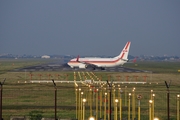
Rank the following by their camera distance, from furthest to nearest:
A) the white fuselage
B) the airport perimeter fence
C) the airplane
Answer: the white fuselage
the airplane
the airport perimeter fence

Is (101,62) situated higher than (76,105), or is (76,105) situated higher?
(101,62)

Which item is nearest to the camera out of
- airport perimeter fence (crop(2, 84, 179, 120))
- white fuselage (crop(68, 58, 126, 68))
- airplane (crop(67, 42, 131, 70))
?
airport perimeter fence (crop(2, 84, 179, 120))

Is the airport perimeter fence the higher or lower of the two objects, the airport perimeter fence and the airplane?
the lower

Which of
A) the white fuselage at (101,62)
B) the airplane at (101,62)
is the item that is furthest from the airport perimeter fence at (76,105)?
the white fuselage at (101,62)

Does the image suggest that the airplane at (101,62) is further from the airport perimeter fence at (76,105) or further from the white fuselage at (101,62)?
the airport perimeter fence at (76,105)

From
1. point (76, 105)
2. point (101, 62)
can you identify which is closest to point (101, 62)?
point (101, 62)

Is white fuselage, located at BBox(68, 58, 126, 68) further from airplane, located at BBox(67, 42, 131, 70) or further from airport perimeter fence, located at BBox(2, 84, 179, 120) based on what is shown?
airport perimeter fence, located at BBox(2, 84, 179, 120)

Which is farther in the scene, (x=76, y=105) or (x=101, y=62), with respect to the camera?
(x=101, y=62)

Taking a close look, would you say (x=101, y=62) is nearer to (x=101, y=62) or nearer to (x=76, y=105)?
(x=101, y=62)

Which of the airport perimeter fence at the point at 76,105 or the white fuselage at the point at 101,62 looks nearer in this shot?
the airport perimeter fence at the point at 76,105

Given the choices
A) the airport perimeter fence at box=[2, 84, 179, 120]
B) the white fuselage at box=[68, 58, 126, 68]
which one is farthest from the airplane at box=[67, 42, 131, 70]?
the airport perimeter fence at box=[2, 84, 179, 120]

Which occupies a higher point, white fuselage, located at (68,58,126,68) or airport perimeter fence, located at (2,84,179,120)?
white fuselage, located at (68,58,126,68)

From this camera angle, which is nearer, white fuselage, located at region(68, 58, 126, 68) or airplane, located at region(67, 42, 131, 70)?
airplane, located at region(67, 42, 131, 70)

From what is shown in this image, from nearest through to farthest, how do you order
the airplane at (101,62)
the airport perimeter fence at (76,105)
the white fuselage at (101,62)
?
the airport perimeter fence at (76,105) → the airplane at (101,62) → the white fuselage at (101,62)
